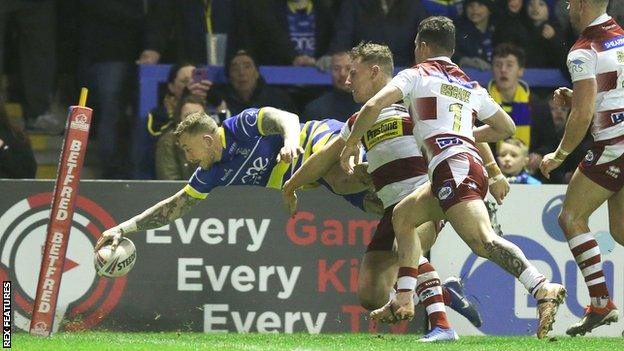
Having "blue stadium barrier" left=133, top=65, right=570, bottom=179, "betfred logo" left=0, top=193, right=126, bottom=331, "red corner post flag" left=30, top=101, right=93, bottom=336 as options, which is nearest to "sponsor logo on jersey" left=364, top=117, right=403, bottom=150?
"red corner post flag" left=30, top=101, right=93, bottom=336

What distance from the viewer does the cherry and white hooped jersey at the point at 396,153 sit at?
984 cm

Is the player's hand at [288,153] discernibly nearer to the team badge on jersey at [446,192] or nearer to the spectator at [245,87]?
the team badge on jersey at [446,192]

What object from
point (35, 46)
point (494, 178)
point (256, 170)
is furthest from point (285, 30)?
point (494, 178)

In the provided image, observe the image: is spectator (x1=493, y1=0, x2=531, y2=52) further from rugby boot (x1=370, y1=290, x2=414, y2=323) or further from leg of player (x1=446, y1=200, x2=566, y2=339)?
leg of player (x1=446, y1=200, x2=566, y2=339)

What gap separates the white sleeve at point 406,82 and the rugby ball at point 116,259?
98.8 inches

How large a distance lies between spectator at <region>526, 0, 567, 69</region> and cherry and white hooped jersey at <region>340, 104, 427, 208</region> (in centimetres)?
471

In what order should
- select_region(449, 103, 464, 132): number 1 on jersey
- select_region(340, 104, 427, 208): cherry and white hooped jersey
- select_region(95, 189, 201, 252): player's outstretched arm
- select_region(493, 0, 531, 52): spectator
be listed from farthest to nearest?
select_region(493, 0, 531, 52): spectator < select_region(95, 189, 201, 252): player's outstretched arm < select_region(340, 104, 427, 208): cherry and white hooped jersey < select_region(449, 103, 464, 132): number 1 on jersey

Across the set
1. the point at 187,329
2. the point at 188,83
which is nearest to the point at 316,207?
the point at 187,329

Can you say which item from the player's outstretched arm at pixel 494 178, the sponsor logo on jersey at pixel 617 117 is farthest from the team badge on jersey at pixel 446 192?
the sponsor logo on jersey at pixel 617 117

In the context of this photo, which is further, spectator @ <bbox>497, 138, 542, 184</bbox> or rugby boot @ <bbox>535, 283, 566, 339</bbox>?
spectator @ <bbox>497, 138, 542, 184</bbox>

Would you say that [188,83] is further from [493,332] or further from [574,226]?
[574,226]

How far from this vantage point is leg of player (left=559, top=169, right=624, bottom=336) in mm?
9633

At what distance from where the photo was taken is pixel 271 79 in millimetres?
13930

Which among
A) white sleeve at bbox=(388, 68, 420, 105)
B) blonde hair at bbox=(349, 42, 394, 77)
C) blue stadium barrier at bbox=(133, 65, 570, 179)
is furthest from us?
blue stadium barrier at bbox=(133, 65, 570, 179)
